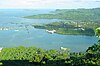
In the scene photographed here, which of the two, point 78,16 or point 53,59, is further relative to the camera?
point 78,16

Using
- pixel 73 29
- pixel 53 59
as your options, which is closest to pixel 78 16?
pixel 73 29

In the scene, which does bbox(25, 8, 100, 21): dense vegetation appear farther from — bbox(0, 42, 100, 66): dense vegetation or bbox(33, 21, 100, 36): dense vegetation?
bbox(0, 42, 100, 66): dense vegetation

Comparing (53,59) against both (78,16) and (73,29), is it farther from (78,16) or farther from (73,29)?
(78,16)

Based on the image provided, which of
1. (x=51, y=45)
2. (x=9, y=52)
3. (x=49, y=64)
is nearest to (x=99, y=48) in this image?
(x=49, y=64)

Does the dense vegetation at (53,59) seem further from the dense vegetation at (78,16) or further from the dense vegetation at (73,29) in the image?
the dense vegetation at (78,16)

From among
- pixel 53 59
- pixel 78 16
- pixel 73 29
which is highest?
pixel 53 59

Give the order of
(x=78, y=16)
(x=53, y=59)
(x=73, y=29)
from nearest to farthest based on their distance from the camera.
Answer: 1. (x=53, y=59)
2. (x=73, y=29)
3. (x=78, y=16)

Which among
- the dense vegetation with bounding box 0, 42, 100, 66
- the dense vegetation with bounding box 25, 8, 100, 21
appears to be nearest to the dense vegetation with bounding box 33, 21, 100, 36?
the dense vegetation with bounding box 25, 8, 100, 21

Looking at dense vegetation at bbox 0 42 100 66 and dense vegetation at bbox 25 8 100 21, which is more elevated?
dense vegetation at bbox 0 42 100 66

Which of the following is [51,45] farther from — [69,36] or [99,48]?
[99,48]

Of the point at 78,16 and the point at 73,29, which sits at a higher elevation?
the point at 73,29

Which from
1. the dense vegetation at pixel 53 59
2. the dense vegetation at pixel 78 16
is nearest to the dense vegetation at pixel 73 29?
the dense vegetation at pixel 78 16
